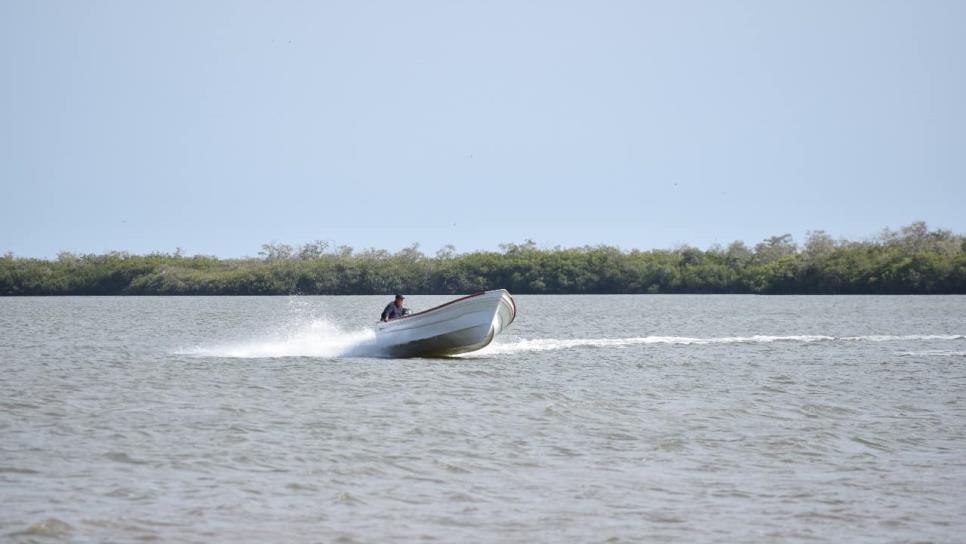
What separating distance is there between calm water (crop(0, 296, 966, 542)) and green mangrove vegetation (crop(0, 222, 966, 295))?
81.1 m

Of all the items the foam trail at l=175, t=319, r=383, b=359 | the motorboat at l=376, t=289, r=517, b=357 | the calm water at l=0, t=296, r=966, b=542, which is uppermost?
the motorboat at l=376, t=289, r=517, b=357

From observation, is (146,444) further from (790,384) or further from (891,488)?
(790,384)

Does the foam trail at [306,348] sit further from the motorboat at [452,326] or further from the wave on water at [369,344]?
the motorboat at [452,326]

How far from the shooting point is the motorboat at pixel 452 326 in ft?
96.8

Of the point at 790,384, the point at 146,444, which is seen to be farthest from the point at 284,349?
the point at 146,444

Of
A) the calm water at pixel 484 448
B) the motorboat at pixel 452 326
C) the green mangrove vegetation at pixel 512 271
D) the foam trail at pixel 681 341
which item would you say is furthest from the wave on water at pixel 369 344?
the green mangrove vegetation at pixel 512 271

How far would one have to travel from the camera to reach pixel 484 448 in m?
16.3

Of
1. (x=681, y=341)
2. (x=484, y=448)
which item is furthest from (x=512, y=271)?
(x=484, y=448)

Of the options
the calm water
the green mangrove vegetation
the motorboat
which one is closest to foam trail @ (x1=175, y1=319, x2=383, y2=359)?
the calm water

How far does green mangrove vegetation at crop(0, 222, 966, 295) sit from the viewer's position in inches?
4380

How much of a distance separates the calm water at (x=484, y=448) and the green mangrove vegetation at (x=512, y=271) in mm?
81051

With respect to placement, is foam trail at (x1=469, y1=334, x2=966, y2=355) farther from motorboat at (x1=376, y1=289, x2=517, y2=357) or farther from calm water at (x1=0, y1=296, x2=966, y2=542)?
motorboat at (x1=376, y1=289, x2=517, y2=357)

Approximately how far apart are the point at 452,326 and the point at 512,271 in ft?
305

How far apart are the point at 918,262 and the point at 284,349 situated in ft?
263
